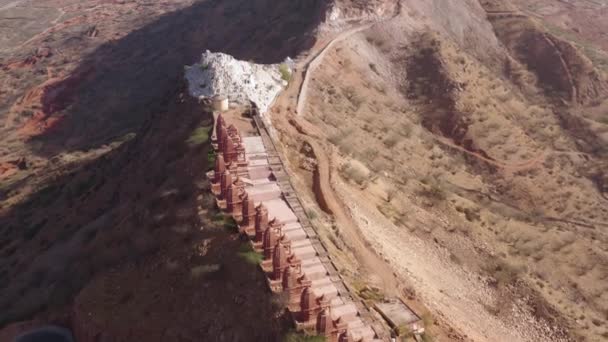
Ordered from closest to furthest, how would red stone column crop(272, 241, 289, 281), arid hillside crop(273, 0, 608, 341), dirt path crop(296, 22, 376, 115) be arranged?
red stone column crop(272, 241, 289, 281) → arid hillside crop(273, 0, 608, 341) → dirt path crop(296, 22, 376, 115)

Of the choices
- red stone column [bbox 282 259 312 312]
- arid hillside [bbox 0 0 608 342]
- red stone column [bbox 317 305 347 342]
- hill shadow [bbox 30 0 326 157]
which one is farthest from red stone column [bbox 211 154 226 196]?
hill shadow [bbox 30 0 326 157]

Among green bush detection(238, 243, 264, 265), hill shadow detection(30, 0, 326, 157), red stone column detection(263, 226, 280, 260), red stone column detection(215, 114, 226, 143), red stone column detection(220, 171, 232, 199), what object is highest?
red stone column detection(215, 114, 226, 143)

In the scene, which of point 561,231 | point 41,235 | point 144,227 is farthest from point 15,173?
point 561,231

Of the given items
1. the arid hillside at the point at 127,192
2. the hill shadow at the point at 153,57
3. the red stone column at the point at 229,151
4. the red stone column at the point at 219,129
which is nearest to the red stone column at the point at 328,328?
the arid hillside at the point at 127,192

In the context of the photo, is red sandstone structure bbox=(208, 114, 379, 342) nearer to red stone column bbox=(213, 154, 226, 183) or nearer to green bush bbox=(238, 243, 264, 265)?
red stone column bbox=(213, 154, 226, 183)

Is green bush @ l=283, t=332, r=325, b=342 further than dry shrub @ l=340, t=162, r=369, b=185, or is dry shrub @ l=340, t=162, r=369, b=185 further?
dry shrub @ l=340, t=162, r=369, b=185

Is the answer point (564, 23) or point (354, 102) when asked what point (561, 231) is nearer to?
point (354, 102)

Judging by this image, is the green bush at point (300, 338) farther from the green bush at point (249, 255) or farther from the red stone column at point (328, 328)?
the green bush at point (249, 255)

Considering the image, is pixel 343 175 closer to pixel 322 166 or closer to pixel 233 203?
pixel 322 166
